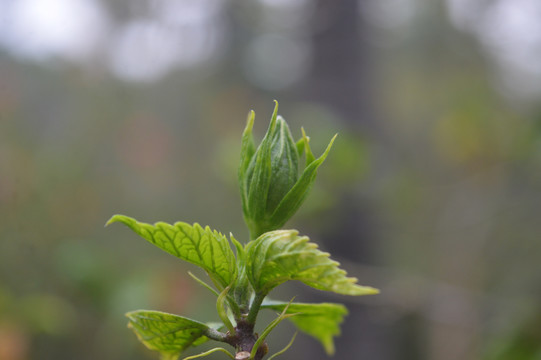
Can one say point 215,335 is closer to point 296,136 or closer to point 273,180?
point 273,180

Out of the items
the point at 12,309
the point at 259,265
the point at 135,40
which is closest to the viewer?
the point at 259,265

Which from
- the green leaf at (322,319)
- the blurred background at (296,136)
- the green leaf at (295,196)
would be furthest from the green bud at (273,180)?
the blurred background at (296,136)

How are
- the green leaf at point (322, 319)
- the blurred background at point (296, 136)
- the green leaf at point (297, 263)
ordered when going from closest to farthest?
the green leaf at point (297, 263) → the green leaf at point (322, 319) → the blurred background at point (296, 136)

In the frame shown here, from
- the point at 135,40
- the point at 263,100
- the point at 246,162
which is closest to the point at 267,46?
the point at 263,100

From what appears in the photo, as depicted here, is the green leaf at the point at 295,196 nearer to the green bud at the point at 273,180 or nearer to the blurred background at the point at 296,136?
the green bud at the point at 273,180

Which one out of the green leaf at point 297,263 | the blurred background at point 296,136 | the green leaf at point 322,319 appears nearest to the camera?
the green leaf at point 297,263

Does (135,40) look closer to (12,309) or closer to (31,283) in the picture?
(31,283)
